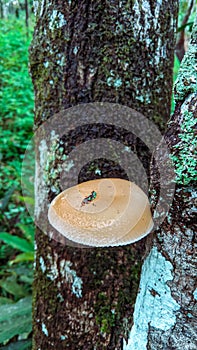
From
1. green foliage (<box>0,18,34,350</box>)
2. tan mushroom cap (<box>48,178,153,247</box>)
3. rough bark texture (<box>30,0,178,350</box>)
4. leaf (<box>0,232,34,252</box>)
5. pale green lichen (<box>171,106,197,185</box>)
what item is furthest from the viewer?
leaf (<box>0,232,34,252</box>)

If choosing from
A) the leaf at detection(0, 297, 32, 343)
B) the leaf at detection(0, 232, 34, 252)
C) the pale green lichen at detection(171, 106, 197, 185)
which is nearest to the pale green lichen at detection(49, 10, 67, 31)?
the pale green lichen at detection(171, 106, 197, 185)

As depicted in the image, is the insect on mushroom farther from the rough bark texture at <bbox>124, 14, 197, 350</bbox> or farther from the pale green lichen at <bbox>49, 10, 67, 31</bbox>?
the pale green lichen at <bbox>49, 10, 67, 31</bbox>

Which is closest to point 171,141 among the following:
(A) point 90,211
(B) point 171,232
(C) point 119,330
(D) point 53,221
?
(B) point 171,232

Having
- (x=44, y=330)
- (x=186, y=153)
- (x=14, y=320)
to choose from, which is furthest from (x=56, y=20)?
(x=14, y=320)

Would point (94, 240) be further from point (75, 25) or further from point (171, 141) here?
point (75, 25)

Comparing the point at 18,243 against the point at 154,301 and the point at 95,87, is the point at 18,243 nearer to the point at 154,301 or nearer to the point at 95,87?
the point at 95,87

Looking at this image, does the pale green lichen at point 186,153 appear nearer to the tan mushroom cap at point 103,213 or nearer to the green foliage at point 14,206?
the tan mushroom cap at point 103,213
